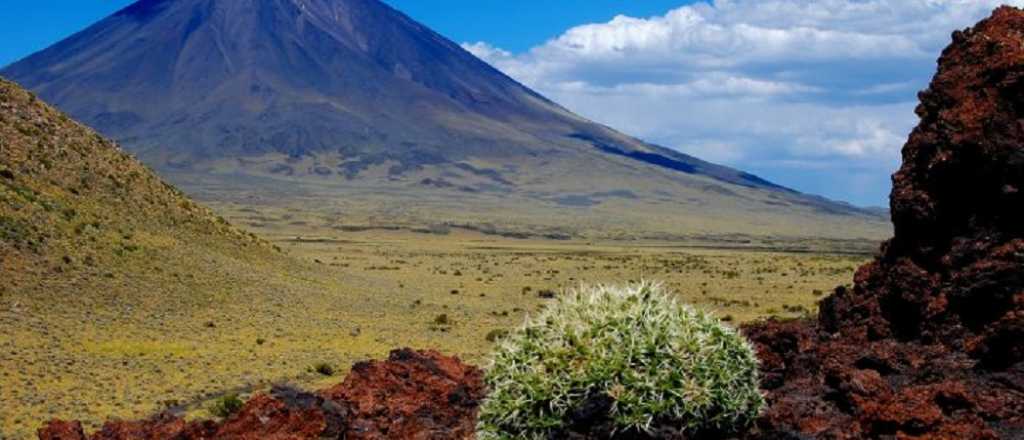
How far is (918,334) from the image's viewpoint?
346 inches

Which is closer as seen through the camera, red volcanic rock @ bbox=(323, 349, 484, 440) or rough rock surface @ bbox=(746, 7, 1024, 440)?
rough rock surface @ bbox=(746, 7, 1024, 440)

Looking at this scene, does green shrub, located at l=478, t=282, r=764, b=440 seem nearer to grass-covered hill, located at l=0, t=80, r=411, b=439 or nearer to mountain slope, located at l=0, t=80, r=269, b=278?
grass-covered hill, located at l=0, t=80, r=411, b=439

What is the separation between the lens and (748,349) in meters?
7.32

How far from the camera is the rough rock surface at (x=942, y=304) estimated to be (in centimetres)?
696

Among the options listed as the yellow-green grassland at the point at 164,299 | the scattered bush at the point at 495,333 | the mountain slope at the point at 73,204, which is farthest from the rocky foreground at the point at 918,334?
the mountain slope at the point at 73,204

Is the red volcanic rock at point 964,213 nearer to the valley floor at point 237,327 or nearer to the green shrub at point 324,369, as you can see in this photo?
the valley floor at point 237,327

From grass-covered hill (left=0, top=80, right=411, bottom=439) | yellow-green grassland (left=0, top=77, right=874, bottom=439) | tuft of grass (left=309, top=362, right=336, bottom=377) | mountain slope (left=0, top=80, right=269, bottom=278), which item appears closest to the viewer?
grass-covered hill (left=0, top=80, right=411, bottom=439)

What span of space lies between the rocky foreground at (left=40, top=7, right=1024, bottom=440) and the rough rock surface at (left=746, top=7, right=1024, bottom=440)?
0.04 feet

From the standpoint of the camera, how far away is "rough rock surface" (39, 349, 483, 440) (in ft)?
28.1

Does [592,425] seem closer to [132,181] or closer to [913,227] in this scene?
[913,227]

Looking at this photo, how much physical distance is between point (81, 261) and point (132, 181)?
1010 cm

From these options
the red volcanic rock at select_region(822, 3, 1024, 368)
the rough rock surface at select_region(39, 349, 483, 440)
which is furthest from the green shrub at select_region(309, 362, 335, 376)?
the red volcanic rock at select_region(822, 3, 1024, 368)

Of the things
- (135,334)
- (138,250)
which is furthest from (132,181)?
(135,334)

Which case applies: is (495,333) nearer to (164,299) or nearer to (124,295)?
(164,299)
